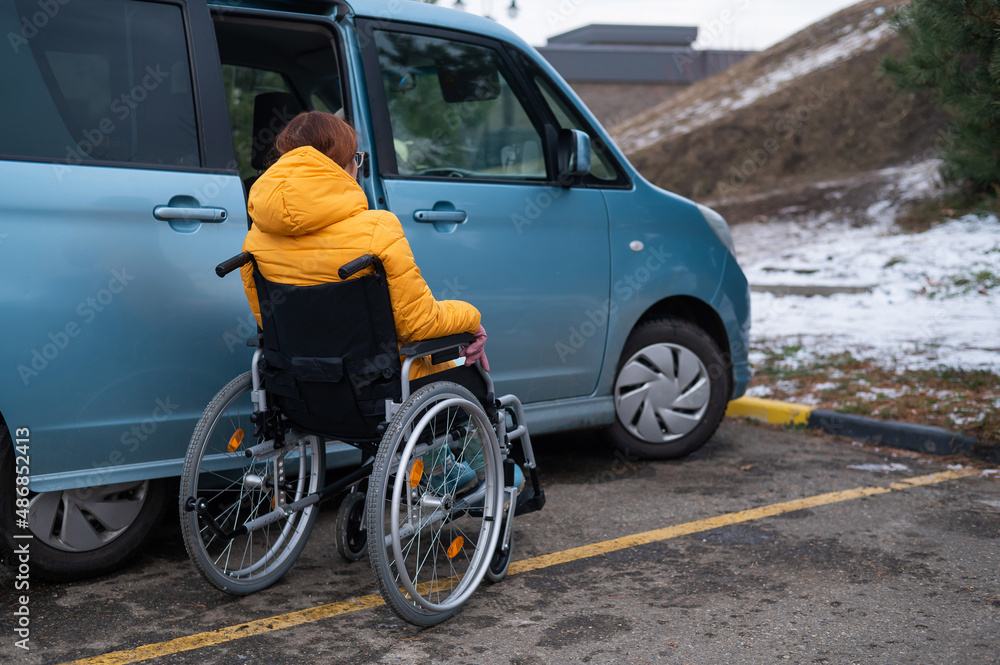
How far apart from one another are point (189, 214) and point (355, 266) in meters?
0.88

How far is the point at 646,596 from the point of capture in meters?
3.16

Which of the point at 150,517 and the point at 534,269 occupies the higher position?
the point at 534,269

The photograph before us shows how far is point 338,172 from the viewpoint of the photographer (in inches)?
112

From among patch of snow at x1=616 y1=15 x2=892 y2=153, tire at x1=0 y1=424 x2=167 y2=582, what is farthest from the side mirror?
patch of snow at x1=616 y1=15 x2=892 y2=153

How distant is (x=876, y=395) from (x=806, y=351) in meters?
1.44

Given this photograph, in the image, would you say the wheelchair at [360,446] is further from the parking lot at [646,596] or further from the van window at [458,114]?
the van window at [458,114]

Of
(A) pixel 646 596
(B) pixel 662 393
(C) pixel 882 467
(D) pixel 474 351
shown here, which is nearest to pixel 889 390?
(C) pixel 882 467

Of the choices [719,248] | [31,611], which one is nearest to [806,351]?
[719,248]

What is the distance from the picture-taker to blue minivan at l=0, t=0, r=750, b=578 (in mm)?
3008

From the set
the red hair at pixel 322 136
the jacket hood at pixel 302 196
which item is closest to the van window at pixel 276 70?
the red hair at pixel 322 136

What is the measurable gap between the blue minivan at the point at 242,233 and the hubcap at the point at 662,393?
1 centimetres

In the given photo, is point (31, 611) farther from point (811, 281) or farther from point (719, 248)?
point (811, 281)

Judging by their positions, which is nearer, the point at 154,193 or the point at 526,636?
the point at 526,636

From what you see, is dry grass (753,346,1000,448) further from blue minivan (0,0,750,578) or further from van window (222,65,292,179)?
van window (222,65,292,179)
